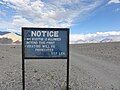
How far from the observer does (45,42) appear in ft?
40.9

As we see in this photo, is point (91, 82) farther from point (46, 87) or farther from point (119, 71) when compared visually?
point (119, 71)

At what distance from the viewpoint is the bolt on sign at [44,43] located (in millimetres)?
12250

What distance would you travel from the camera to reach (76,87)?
46.8 feet

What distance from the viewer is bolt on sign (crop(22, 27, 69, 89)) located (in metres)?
12.2

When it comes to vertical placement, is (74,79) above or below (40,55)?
below

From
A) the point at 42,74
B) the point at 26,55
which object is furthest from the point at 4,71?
the point at 26,55

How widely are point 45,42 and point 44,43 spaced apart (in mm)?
71

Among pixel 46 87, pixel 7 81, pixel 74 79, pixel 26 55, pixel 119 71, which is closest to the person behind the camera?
pixel 26 55

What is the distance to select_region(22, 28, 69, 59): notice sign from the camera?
40.2 ft

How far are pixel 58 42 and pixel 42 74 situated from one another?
4737mm

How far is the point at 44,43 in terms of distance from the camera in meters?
12.4

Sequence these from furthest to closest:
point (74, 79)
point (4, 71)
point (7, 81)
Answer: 1. point (4, 71)
2. point (74, 79)
3. point (7, 81)

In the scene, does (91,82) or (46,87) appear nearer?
(46,87)

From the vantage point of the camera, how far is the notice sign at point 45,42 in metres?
12.3
